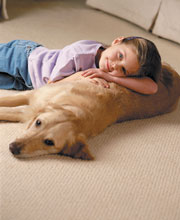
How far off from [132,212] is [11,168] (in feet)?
1.68

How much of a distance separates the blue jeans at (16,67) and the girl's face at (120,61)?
1.59ft

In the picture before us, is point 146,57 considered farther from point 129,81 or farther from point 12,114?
point 12,114

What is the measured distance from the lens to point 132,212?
3.75 feet

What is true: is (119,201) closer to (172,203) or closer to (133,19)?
(172,203)

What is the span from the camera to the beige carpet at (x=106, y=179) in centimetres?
110

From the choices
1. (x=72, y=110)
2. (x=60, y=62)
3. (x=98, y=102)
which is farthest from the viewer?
(x=60, y=62)

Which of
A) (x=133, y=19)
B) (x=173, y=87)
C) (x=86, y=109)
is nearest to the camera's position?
(x=86, y=109)

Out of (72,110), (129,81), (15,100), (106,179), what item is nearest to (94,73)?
(129,81)

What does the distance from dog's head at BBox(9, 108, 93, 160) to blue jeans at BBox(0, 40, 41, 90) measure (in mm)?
558

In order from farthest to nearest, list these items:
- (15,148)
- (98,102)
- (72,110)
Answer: (98,102) < (72,110) < (15,148)

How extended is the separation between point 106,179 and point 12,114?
58cm

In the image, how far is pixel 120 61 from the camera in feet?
5.39

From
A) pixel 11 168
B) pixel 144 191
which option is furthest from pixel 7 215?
pixel 144 191

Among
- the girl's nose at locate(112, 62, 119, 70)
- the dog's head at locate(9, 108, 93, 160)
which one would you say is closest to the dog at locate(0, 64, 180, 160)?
the dog's head at locate(9, 108, 93, 160)
